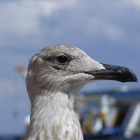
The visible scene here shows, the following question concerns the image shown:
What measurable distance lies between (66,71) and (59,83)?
0.20 meters

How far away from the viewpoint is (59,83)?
8.99 meters

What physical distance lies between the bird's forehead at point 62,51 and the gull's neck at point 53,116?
42cm

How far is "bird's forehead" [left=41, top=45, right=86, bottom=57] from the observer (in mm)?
9016

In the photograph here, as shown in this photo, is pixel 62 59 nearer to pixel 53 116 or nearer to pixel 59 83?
pixel 59 83

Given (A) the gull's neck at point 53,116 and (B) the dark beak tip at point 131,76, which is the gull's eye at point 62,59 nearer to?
(A) the gull's neck at point 53,116

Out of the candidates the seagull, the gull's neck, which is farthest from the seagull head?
the gull's neck

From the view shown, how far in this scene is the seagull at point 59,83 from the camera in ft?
28.9

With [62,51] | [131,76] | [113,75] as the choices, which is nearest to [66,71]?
[62,51]

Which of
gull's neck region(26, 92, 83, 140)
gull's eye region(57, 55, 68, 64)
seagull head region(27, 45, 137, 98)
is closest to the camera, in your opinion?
gull's neck region(26, 92, 83, 140)

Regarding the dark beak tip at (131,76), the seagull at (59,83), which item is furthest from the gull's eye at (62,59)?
the dark beak tip at (131,76)

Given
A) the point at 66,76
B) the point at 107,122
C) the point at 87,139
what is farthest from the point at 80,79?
the point at 107,122

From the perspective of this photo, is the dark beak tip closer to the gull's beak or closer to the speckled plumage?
the gull's beak

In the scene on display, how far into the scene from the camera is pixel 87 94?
146 ft

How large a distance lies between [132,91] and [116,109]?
2.32m
